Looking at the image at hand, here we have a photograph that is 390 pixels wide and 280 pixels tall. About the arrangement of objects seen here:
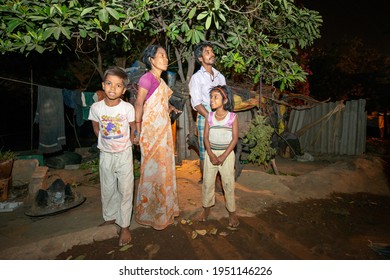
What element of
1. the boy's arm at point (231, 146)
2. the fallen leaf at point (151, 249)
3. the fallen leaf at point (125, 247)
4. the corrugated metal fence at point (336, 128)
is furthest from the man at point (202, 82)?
the corrugated metal fence at point (336, 128)

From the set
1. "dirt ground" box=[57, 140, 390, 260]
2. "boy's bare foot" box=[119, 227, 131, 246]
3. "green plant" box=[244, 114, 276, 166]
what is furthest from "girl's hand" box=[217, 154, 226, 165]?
"green plant" box=[244, 114, 276, 166]

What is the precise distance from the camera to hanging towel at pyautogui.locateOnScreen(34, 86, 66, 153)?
674 cm

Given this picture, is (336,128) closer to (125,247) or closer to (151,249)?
(151,249)

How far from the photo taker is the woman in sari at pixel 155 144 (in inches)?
114

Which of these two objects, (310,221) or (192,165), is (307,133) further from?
(310,221)

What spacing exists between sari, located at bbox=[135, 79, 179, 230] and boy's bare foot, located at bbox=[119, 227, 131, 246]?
28cm

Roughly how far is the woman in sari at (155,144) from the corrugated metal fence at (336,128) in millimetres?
7400

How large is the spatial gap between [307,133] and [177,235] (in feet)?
25.2

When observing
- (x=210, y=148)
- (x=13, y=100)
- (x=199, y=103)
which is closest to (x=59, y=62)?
(x=13, y=100)

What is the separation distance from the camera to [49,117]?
22.4 ft

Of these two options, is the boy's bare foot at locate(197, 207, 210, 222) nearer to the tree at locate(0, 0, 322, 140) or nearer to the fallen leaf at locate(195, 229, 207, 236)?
the fallen leaf at locate(195, 229, 207, 236)

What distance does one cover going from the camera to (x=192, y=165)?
6.20 m

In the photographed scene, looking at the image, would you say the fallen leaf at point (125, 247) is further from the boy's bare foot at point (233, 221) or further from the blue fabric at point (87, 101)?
the blue fabric at point (87, 101)

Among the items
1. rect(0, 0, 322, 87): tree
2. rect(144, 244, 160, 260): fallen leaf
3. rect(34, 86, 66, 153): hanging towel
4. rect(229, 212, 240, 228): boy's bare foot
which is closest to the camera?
A: rect(0, 0, 322, 87): tree
